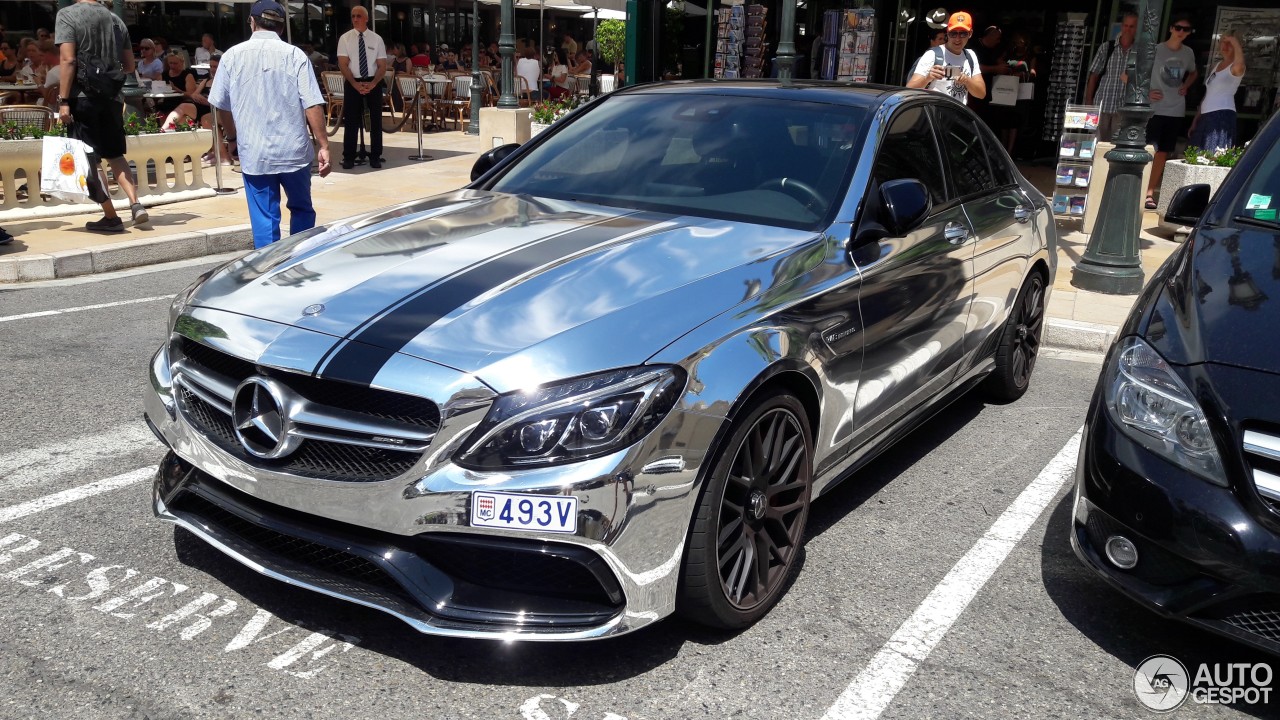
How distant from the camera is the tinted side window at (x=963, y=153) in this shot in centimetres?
488

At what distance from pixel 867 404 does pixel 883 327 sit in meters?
0.28

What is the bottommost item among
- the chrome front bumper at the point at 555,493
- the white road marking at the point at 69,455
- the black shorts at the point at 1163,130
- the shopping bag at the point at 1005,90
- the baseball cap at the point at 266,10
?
the white road marking at the point at 69,455

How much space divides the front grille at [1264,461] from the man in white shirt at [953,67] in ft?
21.4

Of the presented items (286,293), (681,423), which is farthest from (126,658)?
(681,423)

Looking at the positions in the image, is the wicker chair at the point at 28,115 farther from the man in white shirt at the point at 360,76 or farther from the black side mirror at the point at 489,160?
the black side mirror at the point at 489,160

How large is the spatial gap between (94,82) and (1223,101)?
10.9 meters

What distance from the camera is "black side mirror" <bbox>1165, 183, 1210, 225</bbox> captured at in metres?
4.35

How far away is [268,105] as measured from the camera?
6902 mm

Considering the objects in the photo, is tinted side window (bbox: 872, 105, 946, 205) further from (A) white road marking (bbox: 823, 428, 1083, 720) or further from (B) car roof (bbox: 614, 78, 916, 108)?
(A) white road marking (bbox: 823, 428, 1083, 720)

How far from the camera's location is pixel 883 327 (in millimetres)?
3883

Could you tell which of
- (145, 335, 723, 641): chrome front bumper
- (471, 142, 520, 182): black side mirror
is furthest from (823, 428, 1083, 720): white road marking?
(471, 142, 520, 182): black side mirror

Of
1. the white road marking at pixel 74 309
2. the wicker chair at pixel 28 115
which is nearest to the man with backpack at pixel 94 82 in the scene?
the wicker chair at pixel 28 115

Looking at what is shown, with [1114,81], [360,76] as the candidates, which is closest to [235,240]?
[360,76]

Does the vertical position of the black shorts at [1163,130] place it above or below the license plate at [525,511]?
above
